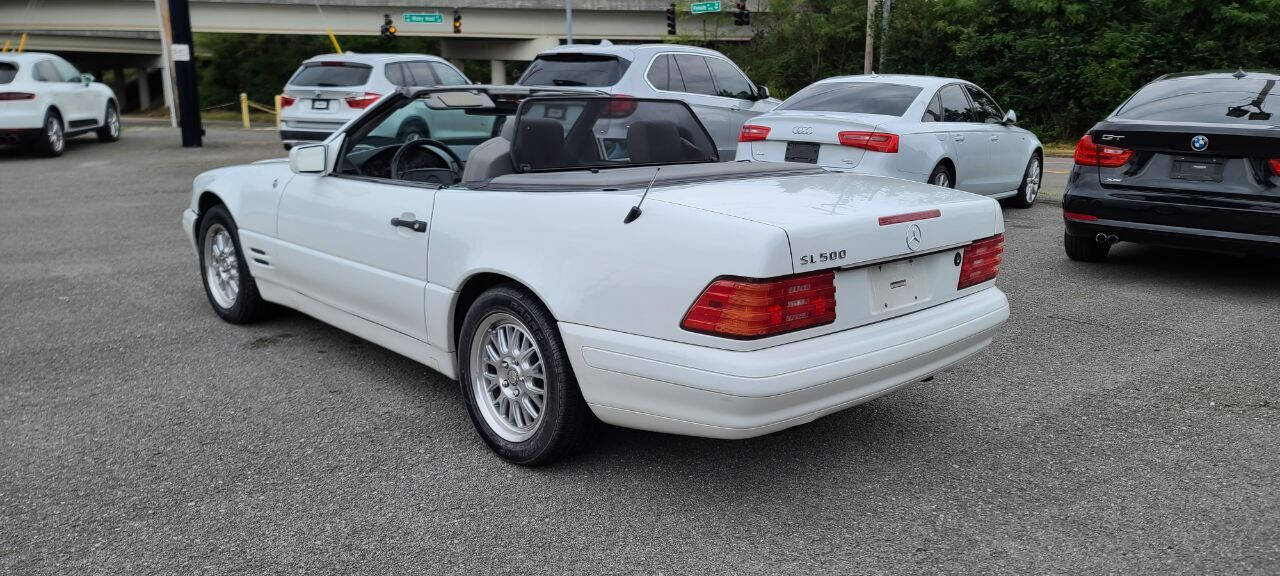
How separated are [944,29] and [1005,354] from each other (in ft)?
75.2

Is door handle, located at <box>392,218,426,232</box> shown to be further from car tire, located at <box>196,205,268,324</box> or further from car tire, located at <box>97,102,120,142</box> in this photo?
car tire, located at <box>97,102,120,142</box>

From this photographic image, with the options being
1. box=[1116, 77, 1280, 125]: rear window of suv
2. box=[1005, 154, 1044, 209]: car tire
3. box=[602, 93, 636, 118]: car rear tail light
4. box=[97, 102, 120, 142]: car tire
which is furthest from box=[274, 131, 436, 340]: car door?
box=[97, 102, 120, 142]: car tire

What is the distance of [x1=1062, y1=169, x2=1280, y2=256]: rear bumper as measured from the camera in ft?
21.3

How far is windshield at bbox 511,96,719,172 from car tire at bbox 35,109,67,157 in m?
15.4

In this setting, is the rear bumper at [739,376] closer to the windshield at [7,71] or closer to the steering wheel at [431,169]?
the steering wheel at [431,169]

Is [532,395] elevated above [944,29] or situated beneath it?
situated beneath

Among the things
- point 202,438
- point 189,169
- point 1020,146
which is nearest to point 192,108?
point 189,169

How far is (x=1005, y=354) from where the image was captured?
5.35 meters

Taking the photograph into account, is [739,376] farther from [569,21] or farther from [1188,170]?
[569,21]

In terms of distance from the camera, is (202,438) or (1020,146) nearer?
(202,438)

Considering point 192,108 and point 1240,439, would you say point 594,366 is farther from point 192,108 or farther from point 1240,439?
point 192,108

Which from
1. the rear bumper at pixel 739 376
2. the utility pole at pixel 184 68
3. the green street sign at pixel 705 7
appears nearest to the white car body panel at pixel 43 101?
the utility pole at pixel 184 68

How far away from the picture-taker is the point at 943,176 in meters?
9.25

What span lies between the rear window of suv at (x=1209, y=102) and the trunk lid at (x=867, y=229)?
368 cm
